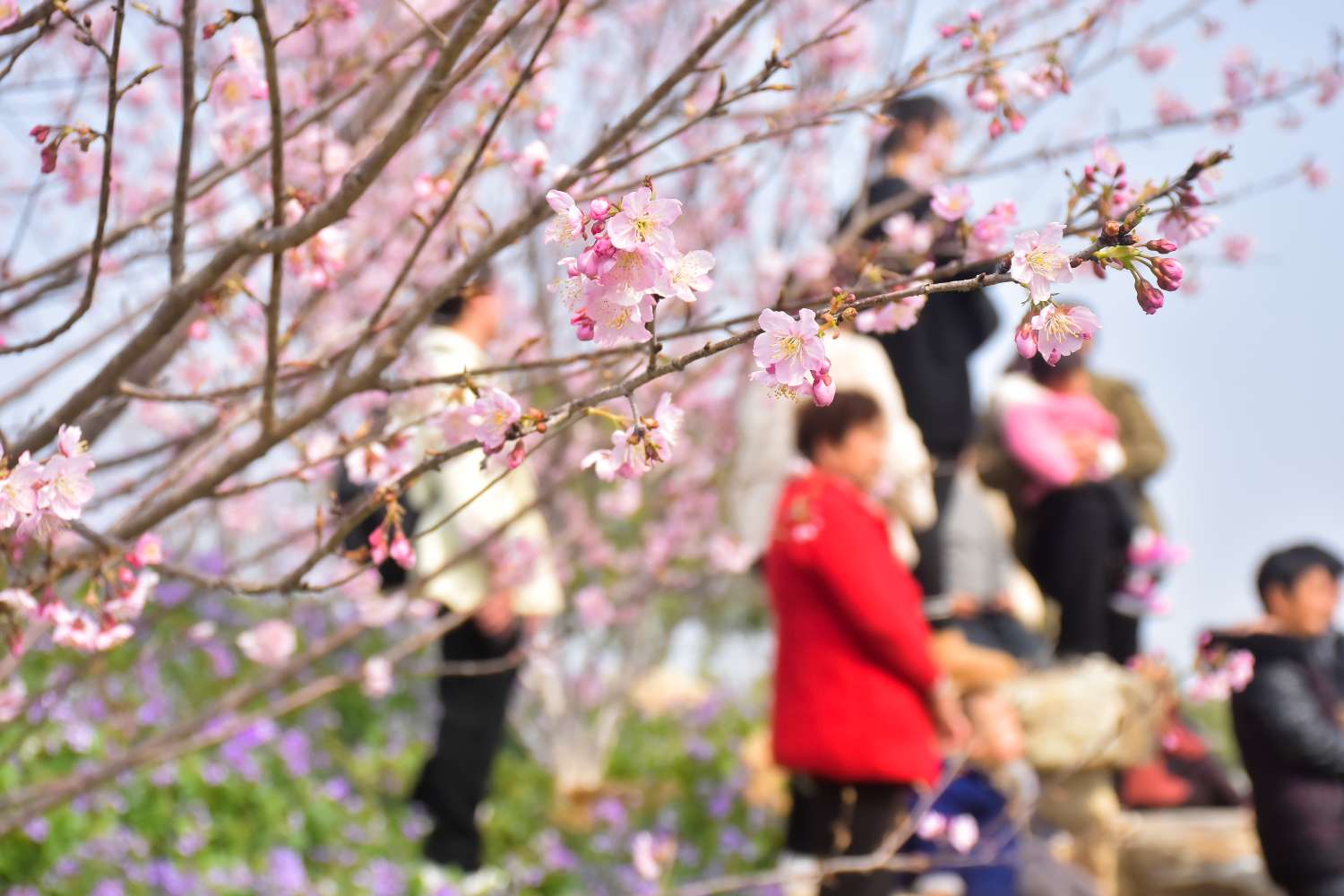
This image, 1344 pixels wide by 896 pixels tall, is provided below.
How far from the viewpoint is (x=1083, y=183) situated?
1.68 metres

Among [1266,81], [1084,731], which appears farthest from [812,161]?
[1266,81]

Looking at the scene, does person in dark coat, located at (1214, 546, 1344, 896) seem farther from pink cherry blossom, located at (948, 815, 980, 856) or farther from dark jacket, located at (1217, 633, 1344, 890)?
pink cherry blossom, located at (948, 815, 980, 856)

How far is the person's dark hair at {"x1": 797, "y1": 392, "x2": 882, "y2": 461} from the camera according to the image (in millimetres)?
3520

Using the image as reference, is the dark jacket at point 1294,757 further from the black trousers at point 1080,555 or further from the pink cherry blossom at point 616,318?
the pink cherry blossom at point 616,318

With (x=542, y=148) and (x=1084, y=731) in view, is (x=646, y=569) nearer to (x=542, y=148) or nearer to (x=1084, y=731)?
(x=1084, y=731)

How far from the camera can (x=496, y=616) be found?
4039 mm

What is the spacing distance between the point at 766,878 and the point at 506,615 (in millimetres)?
1393

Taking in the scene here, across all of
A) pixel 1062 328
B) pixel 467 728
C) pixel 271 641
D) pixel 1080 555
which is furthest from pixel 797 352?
pixel 1080 555

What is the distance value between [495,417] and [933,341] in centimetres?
330

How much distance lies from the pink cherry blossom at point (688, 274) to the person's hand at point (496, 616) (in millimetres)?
2830

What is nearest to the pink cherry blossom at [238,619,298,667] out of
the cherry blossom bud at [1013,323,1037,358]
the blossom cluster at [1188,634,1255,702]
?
the blossom cluster at [1188,634,1255,702]

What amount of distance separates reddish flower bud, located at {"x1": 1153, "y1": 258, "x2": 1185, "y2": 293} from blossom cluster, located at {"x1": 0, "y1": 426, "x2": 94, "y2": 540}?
108cm

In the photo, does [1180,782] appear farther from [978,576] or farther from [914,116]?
[914,116]

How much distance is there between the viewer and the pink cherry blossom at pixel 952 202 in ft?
6.55
